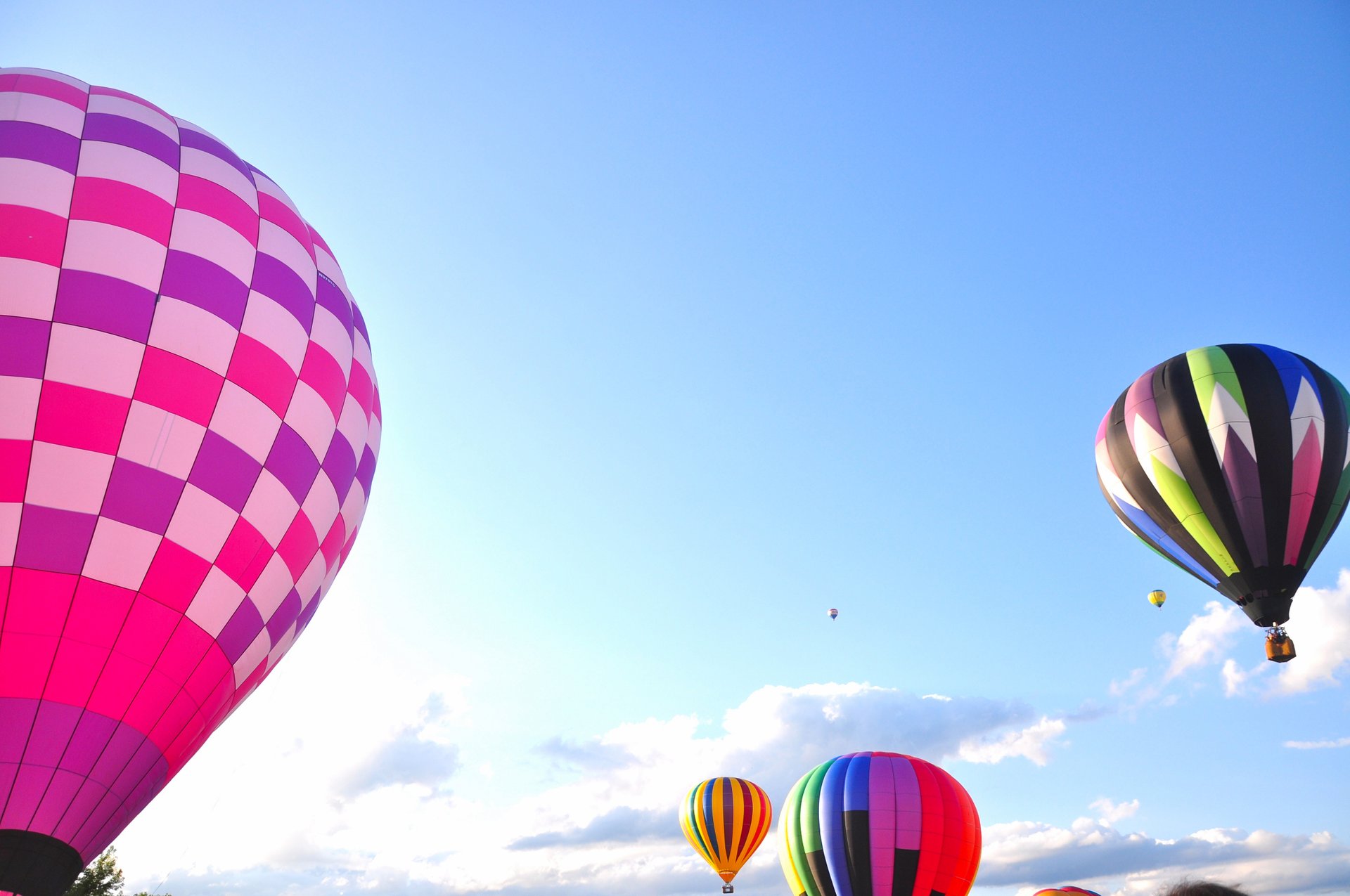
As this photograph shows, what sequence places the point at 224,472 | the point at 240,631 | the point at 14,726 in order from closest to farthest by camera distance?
1. the point at 14,726
2. the point at 224,472
3. the point at 240,631

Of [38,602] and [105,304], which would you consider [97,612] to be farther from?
[105,304]

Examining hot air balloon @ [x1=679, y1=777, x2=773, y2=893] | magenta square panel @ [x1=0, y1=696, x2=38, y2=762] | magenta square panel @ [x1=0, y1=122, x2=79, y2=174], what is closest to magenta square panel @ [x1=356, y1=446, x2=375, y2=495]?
magenta square panel @ [x1=0, y1=122, x2=79, y2=174]

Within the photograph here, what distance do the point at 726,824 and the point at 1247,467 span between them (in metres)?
19.0

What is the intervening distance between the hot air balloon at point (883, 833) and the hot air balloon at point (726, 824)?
8.33 meters

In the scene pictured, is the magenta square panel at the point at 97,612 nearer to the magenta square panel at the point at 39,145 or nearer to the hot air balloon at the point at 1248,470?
the magenta square panel at the point at 39,145

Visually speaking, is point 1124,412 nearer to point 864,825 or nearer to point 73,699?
point 864,825

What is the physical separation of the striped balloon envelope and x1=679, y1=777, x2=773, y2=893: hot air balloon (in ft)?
56.7

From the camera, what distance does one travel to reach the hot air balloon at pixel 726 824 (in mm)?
26859

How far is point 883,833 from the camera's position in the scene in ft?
56.5

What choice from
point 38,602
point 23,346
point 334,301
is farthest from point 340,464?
point 38,602

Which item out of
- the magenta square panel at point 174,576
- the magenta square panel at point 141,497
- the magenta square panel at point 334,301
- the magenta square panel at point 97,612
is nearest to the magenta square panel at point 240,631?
the magenta square panel at point 174,576

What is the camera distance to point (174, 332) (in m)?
7.38

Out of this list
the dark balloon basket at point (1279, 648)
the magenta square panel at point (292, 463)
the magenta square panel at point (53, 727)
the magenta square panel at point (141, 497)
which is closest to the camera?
the magenta square panel at point (53, 727)

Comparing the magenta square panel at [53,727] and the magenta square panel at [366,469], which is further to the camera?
the magenta square panel at [366,469]
